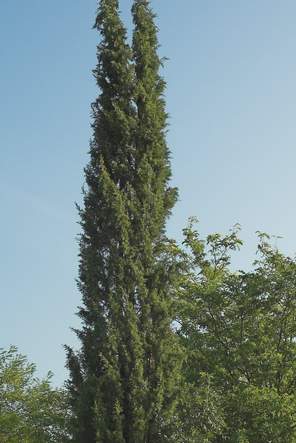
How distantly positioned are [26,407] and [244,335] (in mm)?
14058

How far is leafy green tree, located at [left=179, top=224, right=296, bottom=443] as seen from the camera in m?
20.8

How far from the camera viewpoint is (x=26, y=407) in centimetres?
3045

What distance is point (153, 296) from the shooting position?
16125 mm

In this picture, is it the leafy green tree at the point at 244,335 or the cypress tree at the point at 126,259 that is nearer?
the cypress tree at the point at 126,259

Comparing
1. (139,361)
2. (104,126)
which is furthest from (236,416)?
(104,126)

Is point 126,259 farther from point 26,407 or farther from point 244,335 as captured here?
point 26,407

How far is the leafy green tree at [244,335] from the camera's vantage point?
20.8 metres

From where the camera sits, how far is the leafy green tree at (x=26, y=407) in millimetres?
25250

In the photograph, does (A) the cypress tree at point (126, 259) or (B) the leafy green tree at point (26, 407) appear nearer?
(A) the cypress tree at point (126, 259)

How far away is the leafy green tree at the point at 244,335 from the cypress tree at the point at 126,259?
536 centimetres

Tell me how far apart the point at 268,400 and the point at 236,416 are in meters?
2.00

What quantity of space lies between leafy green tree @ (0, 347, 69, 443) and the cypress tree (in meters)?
8.68

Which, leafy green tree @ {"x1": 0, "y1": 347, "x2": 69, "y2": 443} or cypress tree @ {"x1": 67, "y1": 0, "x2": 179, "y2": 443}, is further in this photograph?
leafy green tree @ {"x1": 0, "y1": 347, "x2": 69, "y2": 443}

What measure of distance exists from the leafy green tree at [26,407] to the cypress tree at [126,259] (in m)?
8.68
